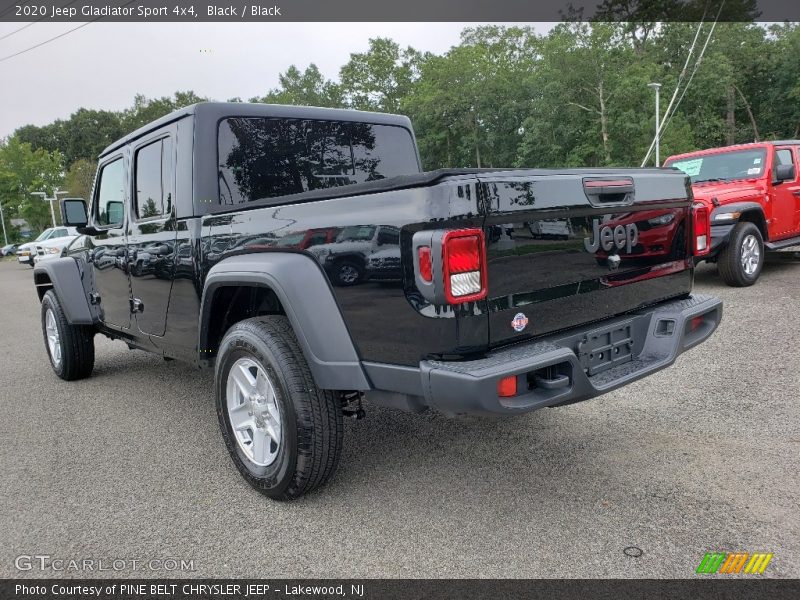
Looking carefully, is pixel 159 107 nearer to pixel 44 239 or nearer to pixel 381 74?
pixel 381 74

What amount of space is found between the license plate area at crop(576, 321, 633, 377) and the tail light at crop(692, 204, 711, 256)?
0.86 m

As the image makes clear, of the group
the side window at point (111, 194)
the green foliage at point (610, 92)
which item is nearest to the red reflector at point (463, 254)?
the side window at point (111, 194)

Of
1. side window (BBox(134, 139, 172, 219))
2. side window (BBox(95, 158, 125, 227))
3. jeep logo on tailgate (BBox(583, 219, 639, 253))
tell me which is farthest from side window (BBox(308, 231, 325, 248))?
side window (BBox(95, 158, 125, 227))

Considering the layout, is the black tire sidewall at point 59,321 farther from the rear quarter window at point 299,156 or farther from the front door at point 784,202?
the front door at point 784,202

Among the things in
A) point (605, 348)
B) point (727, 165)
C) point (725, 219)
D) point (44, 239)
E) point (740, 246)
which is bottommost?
point (740, 246)

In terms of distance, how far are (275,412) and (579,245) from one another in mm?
1636

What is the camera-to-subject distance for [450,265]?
7.12ft

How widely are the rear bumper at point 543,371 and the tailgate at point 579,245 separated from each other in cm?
10

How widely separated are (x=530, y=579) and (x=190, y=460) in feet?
7.09

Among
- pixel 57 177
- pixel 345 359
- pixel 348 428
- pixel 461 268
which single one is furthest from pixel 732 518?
pixel 57 177

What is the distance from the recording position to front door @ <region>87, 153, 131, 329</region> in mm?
4266

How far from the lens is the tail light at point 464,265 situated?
2.16 metres

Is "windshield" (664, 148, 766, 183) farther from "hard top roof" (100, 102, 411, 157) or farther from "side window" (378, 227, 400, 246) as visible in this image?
"side window" (378, 227, 400, 246)

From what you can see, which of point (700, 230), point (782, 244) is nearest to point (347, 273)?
point (700, 230)
